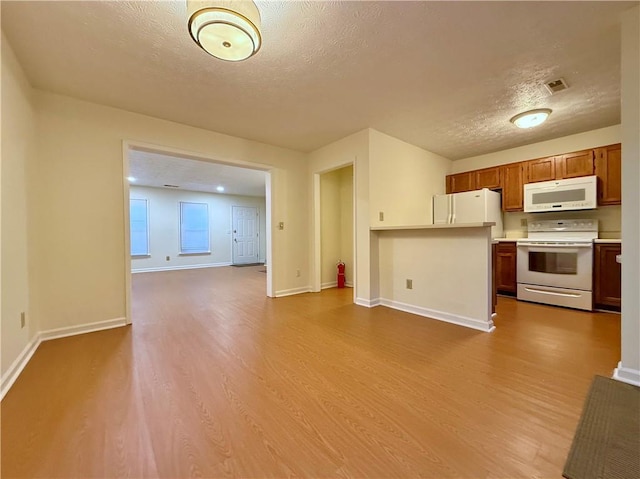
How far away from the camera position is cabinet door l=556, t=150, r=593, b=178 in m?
3.62

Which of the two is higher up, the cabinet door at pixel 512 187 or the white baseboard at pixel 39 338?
the cabinet door at pixel 512 187

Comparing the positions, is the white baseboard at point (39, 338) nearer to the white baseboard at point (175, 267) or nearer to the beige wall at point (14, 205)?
the beige wall at point (14, 205)

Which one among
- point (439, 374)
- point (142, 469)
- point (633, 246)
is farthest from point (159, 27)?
point (633, 246)

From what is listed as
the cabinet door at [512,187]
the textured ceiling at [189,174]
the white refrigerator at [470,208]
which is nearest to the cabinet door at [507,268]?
the white refrigerator at [470,208]

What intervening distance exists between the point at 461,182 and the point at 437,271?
2620mm

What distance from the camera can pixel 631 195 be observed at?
1.71m

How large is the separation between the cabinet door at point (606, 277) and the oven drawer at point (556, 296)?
108 mm

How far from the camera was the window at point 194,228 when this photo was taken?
8219 mm

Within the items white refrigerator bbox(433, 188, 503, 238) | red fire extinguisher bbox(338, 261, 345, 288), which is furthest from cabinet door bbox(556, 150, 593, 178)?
red fire extinguisher bbox(338, 261, 345, 288)

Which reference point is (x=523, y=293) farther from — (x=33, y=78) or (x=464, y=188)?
(x=33, y=78)

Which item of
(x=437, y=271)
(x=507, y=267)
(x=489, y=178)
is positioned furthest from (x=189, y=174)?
(x=507, y=267)

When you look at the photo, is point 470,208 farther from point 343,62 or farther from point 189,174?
point 189,174

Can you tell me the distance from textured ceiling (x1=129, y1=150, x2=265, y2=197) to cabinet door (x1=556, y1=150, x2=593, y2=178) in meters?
5.24

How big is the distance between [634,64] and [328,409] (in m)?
2.89
